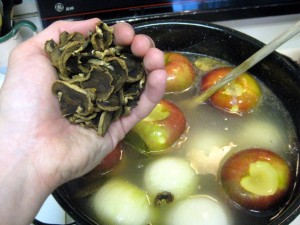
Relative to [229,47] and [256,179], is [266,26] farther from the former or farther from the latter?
[256,179]

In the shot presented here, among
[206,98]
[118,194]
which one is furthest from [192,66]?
[118,194]

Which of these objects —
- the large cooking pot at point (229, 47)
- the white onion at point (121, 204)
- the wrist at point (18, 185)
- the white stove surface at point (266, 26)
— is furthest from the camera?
the white stove surface at point (266, 26)

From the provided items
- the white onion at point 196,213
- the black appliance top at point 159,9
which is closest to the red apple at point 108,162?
the white onion at point 196,213

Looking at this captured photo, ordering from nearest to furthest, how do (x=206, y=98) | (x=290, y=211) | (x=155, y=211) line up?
(x=290, y=211) < (x=155, y=211) < (x=206, y=98)

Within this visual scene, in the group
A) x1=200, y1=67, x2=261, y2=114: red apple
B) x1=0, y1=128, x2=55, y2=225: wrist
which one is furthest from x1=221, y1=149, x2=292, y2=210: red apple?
x1=0, y1=128, x2=55, y2=225: wrist

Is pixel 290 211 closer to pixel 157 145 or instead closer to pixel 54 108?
pixel 157 145

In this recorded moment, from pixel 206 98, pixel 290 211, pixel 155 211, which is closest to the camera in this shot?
pixel 290 211

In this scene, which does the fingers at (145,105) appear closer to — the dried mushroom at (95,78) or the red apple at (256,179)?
the dried mushroom at (95,78)

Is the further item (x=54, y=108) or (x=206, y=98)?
(x=206, y=98)
